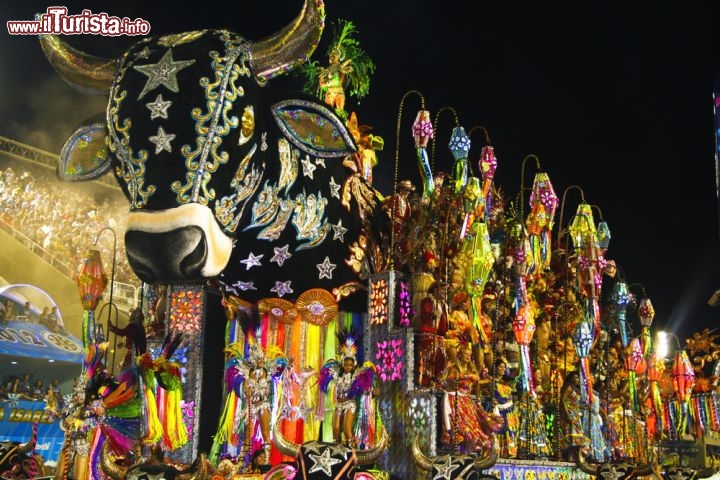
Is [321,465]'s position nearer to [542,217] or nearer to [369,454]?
[369,454]

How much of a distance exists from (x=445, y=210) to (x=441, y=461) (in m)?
3.70

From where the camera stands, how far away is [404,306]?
9.69 meters

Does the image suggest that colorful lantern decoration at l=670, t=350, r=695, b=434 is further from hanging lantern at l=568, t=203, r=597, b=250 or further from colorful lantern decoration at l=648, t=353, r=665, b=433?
hanging lantern at l=568, t=203, r=597, b=250

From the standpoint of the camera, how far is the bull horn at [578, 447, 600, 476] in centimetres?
1081

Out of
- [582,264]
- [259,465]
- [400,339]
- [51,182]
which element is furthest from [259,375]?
[51,182]

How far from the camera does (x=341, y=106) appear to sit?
1151 cm

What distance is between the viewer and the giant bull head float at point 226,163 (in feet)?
24.9

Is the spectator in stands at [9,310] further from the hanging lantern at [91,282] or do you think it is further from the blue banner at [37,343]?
the hanging lantern at [91,282]

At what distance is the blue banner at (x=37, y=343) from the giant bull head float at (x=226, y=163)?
8838mm

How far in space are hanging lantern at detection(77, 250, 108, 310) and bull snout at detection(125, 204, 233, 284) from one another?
2.75m

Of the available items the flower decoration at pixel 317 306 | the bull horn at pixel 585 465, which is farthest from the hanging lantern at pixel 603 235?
the flower decoration at pixel 317 306

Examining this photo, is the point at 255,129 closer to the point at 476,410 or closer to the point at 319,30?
the point at 319,30

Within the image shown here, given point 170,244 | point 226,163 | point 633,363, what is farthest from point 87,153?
point 633,363

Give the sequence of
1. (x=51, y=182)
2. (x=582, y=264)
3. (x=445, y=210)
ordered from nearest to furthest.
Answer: (x=445, y=210) < (x=582, y=264) < (x=51, y=182)
